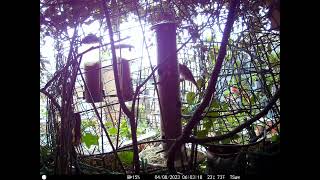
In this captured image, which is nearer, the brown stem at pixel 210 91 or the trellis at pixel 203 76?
the brown stem at pixel 210 91

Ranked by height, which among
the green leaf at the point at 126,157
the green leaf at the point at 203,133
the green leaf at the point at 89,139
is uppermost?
the green leaf at the point at 203,133

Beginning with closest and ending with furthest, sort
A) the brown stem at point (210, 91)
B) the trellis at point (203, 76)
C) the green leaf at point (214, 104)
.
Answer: the brown stem at point (210, 91) < the trellis at point (203, 76) < the green leaf at point (214, 104)

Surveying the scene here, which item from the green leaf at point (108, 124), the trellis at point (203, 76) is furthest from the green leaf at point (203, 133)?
the green leaf at point (108, 124)

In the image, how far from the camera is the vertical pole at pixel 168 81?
971 mm

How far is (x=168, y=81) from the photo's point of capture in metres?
1.00

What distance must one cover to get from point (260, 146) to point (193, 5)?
0.65 m

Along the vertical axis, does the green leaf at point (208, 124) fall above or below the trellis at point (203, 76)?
below

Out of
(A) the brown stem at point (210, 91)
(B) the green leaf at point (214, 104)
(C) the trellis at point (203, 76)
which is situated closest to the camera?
(A) the brown stem at point (210, 91)

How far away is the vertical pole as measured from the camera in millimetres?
971

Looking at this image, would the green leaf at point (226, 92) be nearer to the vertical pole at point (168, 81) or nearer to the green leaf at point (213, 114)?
the green leaf at point (213, 114)

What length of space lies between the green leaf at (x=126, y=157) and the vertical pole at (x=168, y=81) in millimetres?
154

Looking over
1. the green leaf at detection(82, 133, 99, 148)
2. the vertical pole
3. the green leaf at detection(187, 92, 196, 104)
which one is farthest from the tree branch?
the green leaf at detection(82, 133, 99, 148)
